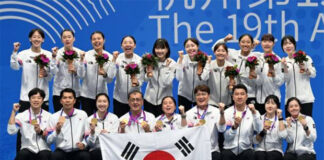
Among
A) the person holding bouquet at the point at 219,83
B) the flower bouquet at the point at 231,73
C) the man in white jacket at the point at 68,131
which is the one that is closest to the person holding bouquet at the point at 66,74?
the man in white jacket at the point at 68,131

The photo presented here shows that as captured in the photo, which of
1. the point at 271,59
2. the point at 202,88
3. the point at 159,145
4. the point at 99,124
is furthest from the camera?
the point at 271,59

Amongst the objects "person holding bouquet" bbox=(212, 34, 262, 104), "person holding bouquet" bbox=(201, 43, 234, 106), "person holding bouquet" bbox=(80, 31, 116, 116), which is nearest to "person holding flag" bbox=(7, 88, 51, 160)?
"person holding bouquet" bbox=(80, 31, 116, 116)

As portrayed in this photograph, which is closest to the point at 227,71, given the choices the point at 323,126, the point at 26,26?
the point at 323,126

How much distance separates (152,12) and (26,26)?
204 cm

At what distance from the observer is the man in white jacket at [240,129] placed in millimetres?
9844

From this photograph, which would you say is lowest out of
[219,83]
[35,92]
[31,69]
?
[35,92]

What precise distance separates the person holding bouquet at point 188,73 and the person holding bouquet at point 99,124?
3.88ft

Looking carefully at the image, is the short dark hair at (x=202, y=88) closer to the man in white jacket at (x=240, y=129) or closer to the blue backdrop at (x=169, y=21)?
the man in white jacket at (x=240, y=129)

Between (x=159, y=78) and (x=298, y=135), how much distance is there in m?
2.10

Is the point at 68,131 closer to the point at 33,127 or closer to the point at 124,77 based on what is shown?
the point at 33,127

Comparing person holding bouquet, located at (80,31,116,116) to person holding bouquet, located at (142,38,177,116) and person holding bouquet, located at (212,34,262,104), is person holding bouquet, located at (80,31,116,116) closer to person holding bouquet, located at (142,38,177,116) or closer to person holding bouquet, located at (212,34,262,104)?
person holding bouquet, located at (142,38,177,116)

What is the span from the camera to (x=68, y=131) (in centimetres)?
994

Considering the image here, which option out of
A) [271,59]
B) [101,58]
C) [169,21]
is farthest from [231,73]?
[169,21]

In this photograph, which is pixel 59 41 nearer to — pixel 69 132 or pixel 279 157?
pixel 69 132
